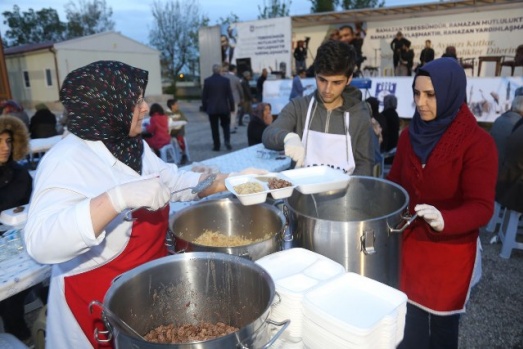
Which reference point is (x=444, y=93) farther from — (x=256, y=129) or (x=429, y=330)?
(x=256, y=129)

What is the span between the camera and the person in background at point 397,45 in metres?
12.4

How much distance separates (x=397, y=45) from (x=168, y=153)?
30.6 ft

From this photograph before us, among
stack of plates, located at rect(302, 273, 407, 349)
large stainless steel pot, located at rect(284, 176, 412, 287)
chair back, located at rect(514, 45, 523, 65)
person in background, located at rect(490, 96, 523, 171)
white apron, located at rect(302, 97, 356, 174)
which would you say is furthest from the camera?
chair back, located at rect(514, 45, 523, 65)

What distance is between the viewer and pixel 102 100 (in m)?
1.26

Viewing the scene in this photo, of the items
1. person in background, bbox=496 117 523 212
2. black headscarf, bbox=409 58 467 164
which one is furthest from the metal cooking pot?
person in background, bbox=496 117 523 212

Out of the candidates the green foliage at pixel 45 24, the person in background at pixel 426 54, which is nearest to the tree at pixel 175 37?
the green foliage at pixel 45 24

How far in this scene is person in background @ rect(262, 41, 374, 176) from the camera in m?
2.15

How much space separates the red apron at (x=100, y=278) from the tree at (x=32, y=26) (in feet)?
147

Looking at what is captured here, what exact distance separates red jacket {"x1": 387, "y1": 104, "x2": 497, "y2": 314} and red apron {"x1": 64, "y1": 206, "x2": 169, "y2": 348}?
1194 millimetres

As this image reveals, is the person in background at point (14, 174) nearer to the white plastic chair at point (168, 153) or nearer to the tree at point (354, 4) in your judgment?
the white plastic chair at point (168, 153)

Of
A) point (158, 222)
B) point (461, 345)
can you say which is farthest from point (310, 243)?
point (461, 345)

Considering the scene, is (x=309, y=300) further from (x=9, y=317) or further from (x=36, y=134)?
(x=36, y=134)

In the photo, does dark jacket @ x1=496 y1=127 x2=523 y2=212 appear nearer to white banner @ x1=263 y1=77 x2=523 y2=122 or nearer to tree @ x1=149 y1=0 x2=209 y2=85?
white banner @ x1=263 y1=77 x2=523 y2=122

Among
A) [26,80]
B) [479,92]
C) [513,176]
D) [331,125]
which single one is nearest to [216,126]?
[479,92]
